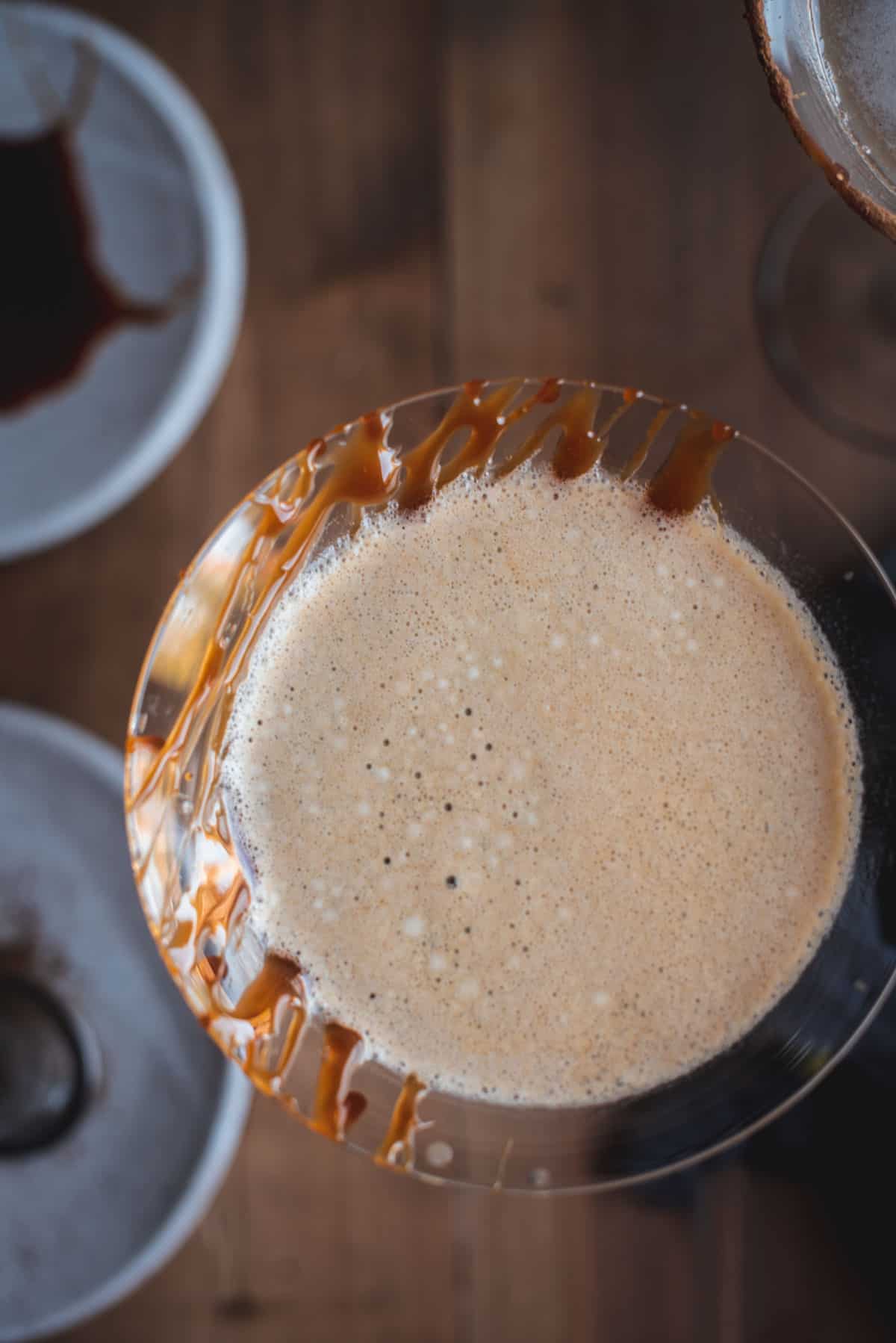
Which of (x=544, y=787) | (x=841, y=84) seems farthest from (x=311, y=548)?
(x=841, y=84)

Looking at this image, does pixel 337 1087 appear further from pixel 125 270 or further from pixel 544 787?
pixel 125 270

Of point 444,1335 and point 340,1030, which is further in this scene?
point 444,1335

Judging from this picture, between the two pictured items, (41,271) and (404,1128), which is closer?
(404,1128)

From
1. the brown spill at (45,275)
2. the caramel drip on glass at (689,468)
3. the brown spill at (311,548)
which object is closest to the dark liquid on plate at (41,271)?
the brown spill at (45,275)

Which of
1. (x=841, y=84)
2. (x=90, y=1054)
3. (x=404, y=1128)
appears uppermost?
(x=841, y=84)

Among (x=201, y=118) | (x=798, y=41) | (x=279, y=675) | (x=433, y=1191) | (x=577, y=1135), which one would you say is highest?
(x=798, y=41)

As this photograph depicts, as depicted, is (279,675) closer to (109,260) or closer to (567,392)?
(567,392)

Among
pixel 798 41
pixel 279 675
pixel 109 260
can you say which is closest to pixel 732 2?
pixel 798 41
